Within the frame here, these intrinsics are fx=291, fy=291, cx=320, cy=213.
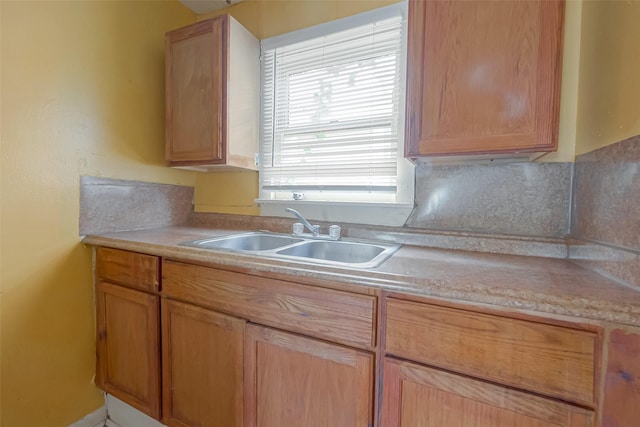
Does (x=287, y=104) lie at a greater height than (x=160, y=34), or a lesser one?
lesser

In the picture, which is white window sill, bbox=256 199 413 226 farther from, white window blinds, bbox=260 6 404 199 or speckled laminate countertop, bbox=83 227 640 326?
speckled laminate countertop, bbox=83 227 640 326

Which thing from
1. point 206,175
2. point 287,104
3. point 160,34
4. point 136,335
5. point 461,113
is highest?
point 160,34

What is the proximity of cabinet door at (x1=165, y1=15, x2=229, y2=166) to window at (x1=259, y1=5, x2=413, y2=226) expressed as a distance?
31 cm

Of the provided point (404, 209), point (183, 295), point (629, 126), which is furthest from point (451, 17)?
point (183, 295)

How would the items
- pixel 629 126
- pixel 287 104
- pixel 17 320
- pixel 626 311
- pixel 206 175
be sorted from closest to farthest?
pixel 626 311 → pixel 629 126 → pixel 17 320 → pixel 287 104 → pixel 206 175

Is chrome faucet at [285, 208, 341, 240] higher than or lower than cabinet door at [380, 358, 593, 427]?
higher

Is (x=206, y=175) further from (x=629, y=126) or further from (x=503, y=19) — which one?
(x=629, y=126)

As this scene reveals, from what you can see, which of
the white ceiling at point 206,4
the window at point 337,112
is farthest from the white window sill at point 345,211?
the white ceiling at point 206,4

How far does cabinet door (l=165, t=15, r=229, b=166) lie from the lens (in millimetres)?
1512

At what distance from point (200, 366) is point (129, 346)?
1.51 feet

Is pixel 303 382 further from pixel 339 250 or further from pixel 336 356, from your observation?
pixel 339 250

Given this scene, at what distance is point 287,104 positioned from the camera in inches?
67.8

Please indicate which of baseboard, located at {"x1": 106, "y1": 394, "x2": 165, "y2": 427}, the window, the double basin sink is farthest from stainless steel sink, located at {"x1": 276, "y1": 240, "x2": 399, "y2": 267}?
baseboard, located at {"x1": 106, "y1": 394, "x2": 165, "y2": 427}

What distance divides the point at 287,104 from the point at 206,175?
74 cm
